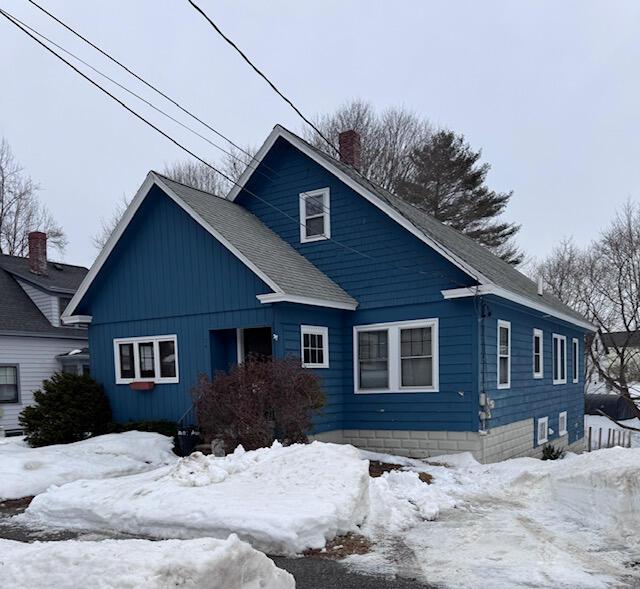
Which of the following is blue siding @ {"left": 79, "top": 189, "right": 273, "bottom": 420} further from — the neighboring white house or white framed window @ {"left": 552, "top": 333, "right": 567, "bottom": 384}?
white framed window @ {"left": 552, "top": 333, "right": 567, "bottom": 384}

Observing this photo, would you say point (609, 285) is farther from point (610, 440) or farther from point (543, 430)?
point (543, 430)

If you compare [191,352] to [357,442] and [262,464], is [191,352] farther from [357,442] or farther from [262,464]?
[262,464]

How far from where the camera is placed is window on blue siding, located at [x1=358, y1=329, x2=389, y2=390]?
41.1ft

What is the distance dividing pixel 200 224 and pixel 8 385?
12.3m

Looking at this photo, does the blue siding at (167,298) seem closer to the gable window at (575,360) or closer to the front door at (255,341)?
the front door at (255,341)

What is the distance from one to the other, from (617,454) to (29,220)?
3529 cm

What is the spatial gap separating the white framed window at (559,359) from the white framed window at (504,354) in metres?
4.53

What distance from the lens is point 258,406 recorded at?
9656 millimetres

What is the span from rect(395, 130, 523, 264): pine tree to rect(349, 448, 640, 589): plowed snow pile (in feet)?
76.0

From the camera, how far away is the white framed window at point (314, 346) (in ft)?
38.9

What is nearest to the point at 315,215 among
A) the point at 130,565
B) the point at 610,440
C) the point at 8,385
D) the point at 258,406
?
the point at 258,406

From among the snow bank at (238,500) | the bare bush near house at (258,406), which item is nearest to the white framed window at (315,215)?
the bare bush near house at (258,406)

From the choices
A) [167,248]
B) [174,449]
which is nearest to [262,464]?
[174,449]

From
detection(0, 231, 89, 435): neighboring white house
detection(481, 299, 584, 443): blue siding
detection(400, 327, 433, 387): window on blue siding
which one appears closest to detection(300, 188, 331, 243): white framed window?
detection(400, 327, 433, 387): window on blue siding
